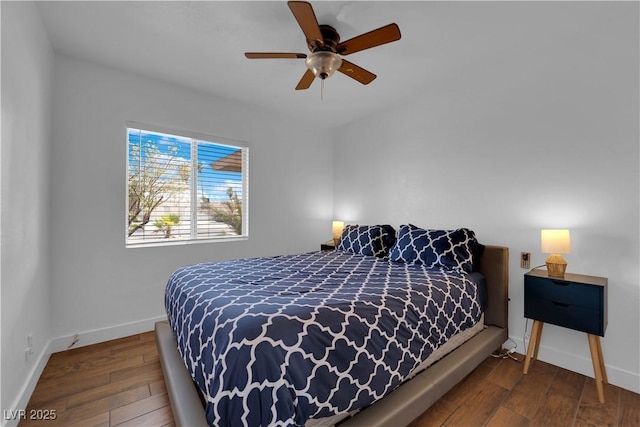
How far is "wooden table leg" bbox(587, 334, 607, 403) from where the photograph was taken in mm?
1750

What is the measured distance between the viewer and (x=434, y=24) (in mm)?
2033

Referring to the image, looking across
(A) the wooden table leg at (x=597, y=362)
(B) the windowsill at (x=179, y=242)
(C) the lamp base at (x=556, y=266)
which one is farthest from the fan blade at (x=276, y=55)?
(A) the wooden table leg at (x=597, y=362)

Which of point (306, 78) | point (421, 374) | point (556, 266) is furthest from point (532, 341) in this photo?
point (306, 78)

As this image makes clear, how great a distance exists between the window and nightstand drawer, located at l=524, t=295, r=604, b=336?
3.00 meters

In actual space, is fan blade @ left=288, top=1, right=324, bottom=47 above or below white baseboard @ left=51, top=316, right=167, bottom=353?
above

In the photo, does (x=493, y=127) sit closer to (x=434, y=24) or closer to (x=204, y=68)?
(x=434, y=24)

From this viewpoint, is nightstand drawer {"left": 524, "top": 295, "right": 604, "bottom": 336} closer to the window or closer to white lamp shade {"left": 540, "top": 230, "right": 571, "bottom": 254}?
white lamp shade {"left": 540, "top": 230, "right": 571, "bottom": 254}

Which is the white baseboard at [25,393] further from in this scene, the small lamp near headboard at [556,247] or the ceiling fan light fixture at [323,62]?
the small lamp near headboard at [556,247]

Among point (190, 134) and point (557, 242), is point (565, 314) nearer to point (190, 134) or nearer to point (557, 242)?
point (557, 242)

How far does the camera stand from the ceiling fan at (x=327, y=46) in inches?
64.0

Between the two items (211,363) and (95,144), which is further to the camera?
(95,144)

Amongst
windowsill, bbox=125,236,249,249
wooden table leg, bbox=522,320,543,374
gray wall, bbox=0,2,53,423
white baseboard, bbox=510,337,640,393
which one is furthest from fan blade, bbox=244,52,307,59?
white baseboard, bbox=510,337,640,393

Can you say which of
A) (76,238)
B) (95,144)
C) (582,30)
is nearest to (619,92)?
(582,30)

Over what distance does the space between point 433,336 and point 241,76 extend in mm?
2837
